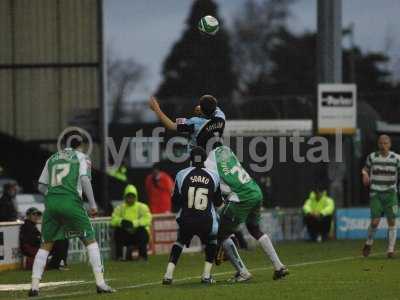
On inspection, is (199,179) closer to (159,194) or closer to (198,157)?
(198,157)

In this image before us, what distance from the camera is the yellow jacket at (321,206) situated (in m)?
33.1

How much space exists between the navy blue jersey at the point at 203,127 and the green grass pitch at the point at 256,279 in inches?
76.8

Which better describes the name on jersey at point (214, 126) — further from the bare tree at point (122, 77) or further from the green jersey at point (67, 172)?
the bare tree at point (122, 77)

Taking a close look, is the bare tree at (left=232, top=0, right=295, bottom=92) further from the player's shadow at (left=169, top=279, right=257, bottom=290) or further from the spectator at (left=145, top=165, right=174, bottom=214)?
the player's shadow at (left=169, top=279, right=257, bottom=290)

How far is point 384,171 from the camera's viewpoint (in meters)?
23.1

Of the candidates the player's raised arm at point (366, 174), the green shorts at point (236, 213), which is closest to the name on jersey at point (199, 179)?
the green shorts at point (236, 213)

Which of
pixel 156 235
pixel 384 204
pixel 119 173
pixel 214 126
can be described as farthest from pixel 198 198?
pixel 119 173

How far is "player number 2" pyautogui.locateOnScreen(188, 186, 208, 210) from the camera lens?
17.2 m

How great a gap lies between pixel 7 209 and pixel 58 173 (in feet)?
31.1

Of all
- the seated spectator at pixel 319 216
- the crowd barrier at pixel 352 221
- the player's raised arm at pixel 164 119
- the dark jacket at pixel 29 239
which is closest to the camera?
the player's raised arm at pixel 164 119

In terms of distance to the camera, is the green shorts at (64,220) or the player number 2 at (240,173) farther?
the player number 2 at (240,173)

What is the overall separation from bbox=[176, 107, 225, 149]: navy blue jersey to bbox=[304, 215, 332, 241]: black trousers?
15.4m

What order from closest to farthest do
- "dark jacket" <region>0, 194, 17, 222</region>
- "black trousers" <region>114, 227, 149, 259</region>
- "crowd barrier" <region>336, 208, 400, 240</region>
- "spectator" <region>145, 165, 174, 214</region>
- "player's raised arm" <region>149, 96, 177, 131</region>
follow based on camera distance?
"player's raised arm" <region>149, 96, 177, 131</region> → "dark jacket" <region>0, 194, 17, 222</region> → "black trousers" <region>114, 227, 149, 259</region> → "spectator" <region>145, 165, 174, 214</region> → "crowd barrier" <region>336, 208, 400, 240</region>

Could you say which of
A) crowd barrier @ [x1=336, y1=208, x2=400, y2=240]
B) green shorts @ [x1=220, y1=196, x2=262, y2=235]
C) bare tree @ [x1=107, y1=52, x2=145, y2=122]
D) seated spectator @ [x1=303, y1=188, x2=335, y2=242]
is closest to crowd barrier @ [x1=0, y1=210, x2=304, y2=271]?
seated spectator @ [x1=303, y1=188, x2=335, y2=242]
